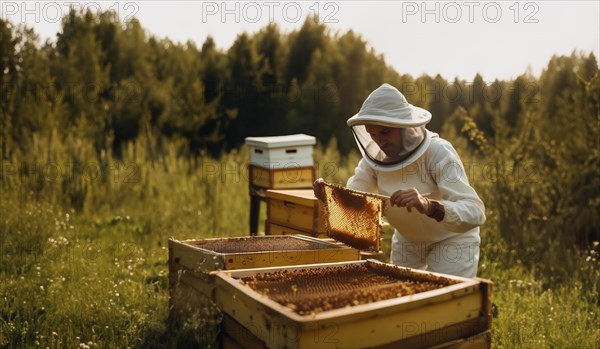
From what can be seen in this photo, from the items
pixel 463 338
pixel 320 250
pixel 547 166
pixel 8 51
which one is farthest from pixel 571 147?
pixel 8 51

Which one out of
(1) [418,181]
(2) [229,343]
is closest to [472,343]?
(2) [229,343]

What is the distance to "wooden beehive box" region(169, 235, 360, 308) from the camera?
3.21 meters

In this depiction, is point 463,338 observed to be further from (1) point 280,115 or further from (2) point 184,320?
(1) point 280,115

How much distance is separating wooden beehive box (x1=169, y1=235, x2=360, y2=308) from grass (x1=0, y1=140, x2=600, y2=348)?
21cm

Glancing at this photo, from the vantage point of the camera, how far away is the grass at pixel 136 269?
372 cm

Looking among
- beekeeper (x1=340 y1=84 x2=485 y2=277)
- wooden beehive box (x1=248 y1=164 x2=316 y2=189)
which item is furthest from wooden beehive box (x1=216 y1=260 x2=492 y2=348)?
wooden beehive box (x1=248 y1=164 x2=316 y2=189)

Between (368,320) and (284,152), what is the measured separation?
395cm

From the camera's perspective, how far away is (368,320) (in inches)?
83.7

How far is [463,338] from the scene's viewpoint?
2428 mm

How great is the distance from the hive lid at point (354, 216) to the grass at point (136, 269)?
86 centimetres

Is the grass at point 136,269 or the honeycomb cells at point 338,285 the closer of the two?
the honeycomb cells at point 338,285

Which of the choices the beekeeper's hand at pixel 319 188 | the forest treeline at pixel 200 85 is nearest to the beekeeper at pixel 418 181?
the beekeeper's hand at pixel 319 188

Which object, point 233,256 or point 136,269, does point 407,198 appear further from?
point 136,269

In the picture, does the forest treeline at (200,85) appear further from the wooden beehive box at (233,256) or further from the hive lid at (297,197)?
the wooden beehive box at (233,256)
